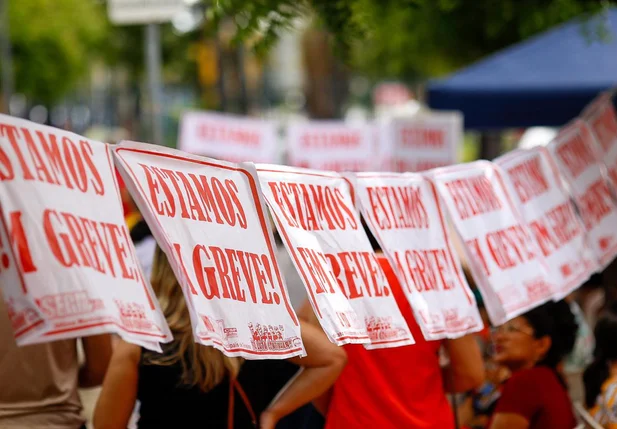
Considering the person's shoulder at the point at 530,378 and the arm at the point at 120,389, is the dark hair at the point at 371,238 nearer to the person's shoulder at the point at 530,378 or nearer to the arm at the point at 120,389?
the person's shoulder at the point at 530,378

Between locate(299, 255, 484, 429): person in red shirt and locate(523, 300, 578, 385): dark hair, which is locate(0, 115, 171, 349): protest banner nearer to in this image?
locate(299, 255, 484, 429): person in red shirt

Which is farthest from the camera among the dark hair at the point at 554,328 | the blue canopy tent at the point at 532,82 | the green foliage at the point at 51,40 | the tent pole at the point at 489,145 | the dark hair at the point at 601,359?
the green foliage at the point at 51,40

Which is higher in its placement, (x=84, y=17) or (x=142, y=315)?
→ (x=142, y=315)

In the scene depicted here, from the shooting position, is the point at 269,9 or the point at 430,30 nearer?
the point at 269,9

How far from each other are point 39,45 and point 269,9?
3856 centimetres

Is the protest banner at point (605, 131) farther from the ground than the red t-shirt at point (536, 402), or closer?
farther from the ground

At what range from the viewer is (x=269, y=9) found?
664cm

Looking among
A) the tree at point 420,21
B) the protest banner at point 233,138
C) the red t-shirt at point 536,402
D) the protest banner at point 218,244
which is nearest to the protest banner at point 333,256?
the protest banner at point 218,244

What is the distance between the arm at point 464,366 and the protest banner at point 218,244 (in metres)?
1.01

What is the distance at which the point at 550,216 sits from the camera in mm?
6316

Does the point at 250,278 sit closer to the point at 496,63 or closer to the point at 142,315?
the point at 142,315

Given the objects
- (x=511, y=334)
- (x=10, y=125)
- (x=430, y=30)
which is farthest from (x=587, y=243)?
(x=430, y=30)

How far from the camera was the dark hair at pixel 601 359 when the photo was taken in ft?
18.2

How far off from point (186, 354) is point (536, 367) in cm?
190
